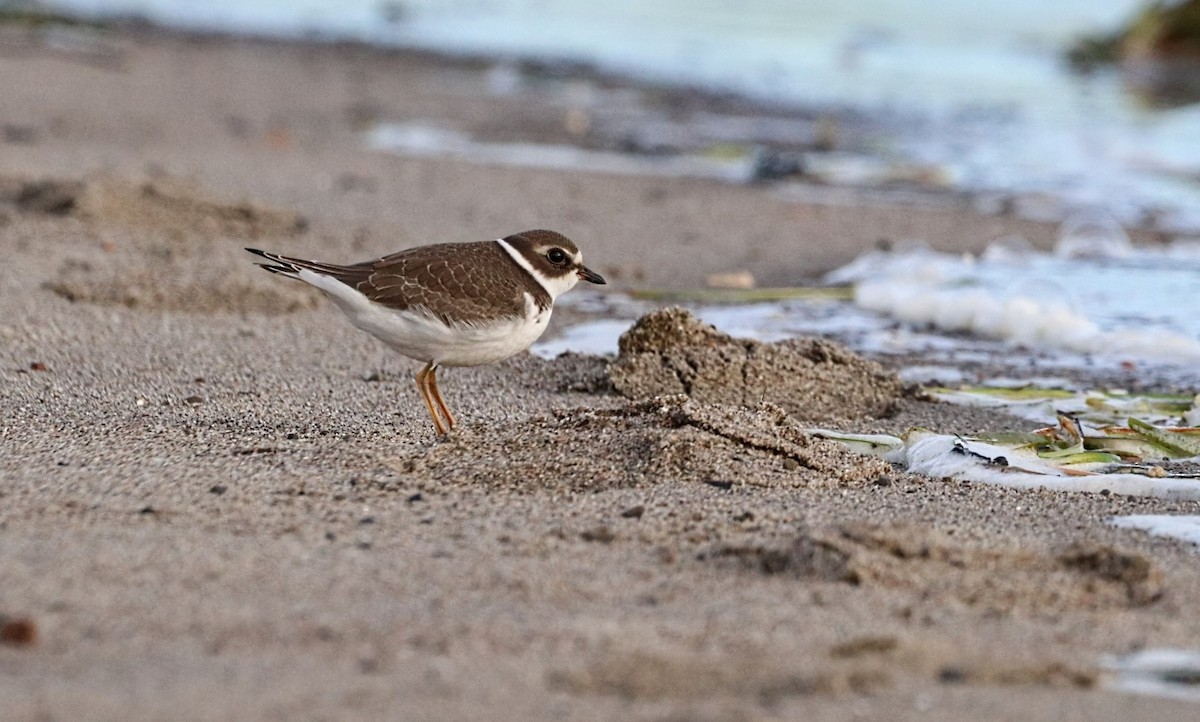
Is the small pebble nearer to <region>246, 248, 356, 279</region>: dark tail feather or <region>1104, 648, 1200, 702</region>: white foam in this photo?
<region>246, 248, 356, 279</region>: dark tail feather

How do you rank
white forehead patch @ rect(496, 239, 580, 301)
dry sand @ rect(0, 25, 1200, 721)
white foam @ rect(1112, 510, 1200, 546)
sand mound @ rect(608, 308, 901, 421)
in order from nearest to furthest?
dry sand @ rect(0, 25, 1200, 721), white foam @ rect(1112, 510, 1200, 546), white forehead patch @ rect(496, 239, 580, 301), sand mound @ rect(608, 308, 901, 421)

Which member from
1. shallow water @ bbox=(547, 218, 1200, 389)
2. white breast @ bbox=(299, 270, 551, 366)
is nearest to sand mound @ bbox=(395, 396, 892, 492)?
white breast @ bbox=(299, 270, 551, 366)

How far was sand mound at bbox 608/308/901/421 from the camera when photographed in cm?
540

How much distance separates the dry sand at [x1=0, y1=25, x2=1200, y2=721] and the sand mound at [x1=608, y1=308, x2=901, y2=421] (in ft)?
0.04

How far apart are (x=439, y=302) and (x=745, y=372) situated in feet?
4.24

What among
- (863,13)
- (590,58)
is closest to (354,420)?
(590,58)

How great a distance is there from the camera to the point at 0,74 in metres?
13.3

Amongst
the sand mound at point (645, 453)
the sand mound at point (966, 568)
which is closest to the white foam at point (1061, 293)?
the sand mound at point (645, 453)

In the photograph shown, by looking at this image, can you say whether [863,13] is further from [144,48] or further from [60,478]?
[60,478]

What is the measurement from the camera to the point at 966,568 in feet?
11.7

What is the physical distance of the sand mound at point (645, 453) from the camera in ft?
13.9

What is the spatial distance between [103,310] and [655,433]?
296 cm

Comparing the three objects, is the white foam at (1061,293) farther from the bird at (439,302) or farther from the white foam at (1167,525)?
the bird at (439,302)

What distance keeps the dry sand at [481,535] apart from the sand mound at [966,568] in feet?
0.03
